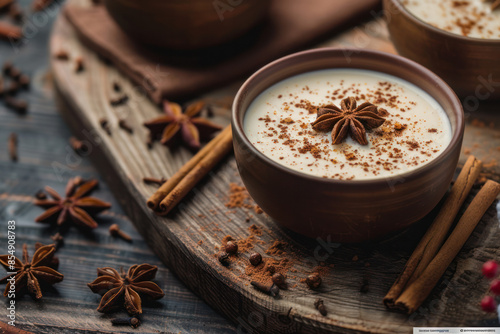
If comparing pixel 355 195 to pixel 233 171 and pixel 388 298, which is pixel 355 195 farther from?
pixel 233 171

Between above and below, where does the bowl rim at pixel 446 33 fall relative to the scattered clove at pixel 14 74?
above

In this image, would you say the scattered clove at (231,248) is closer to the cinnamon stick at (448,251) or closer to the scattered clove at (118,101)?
the cinnamon stick at (448,251)

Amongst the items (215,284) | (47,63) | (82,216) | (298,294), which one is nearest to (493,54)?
(298,294)

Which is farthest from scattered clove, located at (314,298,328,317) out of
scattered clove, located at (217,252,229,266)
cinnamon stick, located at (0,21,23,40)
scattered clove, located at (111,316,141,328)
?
cinnamon stick, located at (0,21,23,40)

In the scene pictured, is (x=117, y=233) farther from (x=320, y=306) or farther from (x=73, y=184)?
(x=320, y=306)

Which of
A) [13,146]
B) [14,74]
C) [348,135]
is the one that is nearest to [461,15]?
[348,135]

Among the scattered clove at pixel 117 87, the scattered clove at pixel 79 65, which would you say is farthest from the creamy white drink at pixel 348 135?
the scattered clove at pixel 79 65

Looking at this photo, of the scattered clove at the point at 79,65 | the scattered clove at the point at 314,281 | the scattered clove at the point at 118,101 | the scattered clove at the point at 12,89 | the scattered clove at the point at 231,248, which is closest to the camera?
the scattered clove at the point at 314,281
